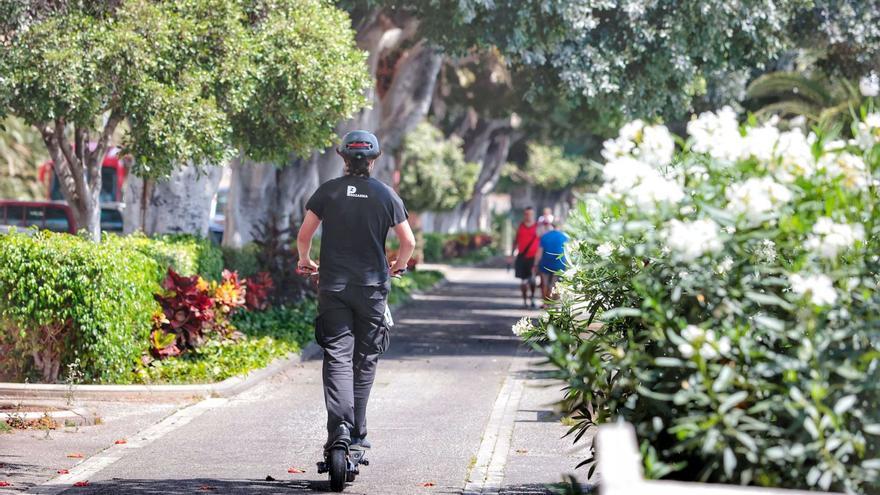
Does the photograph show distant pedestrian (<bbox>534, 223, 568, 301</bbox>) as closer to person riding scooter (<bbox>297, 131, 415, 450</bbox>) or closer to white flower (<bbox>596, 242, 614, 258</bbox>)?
person riding scooter (<bbox>297, 131, 415, 450</bbox>)

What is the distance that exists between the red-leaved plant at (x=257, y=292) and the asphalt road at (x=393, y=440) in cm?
184

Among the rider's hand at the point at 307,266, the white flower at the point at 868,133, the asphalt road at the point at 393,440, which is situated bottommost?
the asphalt road at the point at 393,440

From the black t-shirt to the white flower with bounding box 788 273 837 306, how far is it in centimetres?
387

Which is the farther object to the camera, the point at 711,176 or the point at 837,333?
the point at 711,176

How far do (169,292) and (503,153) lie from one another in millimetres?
46163

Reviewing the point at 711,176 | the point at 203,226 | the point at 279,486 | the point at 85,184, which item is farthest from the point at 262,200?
the point at 711,176

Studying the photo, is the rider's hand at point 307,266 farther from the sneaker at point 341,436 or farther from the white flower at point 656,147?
the white flower at point 656,147

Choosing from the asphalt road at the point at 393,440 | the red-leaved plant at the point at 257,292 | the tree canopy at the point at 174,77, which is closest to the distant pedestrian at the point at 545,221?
the red-leaved plant at the point at 257,292

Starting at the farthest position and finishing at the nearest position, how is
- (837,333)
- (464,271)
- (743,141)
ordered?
(464,271)
(743,141)
(837,333)

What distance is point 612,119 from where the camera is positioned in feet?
84.8

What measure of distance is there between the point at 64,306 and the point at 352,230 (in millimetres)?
4626

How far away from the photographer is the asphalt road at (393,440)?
8406 mm

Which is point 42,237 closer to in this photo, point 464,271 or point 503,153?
point 464,271

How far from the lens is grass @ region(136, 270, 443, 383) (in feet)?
43.6
